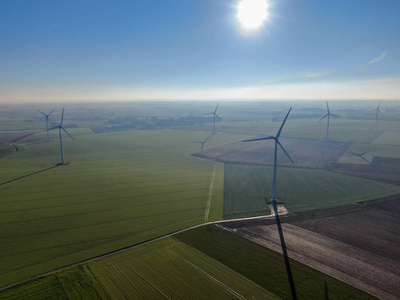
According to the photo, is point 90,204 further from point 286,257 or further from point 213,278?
point 286,257

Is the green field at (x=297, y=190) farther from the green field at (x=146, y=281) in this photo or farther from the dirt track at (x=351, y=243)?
the green field at (x=146, y=281)

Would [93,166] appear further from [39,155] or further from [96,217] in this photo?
[96,217]

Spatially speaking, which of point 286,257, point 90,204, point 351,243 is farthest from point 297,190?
point 90,204

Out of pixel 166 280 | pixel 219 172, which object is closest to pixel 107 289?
pixel 166 280

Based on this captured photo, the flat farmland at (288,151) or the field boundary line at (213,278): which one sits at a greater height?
the flat farmland at (288,151)

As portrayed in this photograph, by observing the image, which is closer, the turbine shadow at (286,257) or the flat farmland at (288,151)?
the turbine shadow at (286,257)

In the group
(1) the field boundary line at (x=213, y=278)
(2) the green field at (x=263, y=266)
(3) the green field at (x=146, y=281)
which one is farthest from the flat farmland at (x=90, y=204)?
(1) the field boundary line at (x=213, y=278)

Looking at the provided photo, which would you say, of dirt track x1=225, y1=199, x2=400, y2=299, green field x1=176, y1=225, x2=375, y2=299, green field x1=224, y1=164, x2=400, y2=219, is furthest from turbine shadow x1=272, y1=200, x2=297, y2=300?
green field x1=224, y1=164, x2=400, y2=219
